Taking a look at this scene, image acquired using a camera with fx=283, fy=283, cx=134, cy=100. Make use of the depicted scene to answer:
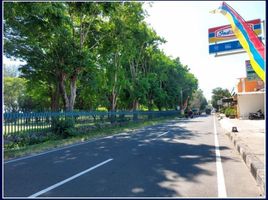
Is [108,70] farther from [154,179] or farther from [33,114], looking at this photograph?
[154,179]

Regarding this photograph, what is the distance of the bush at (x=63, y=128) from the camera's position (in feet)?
54.4

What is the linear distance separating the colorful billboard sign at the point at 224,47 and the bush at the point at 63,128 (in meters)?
9.42

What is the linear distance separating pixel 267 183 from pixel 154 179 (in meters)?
2.42

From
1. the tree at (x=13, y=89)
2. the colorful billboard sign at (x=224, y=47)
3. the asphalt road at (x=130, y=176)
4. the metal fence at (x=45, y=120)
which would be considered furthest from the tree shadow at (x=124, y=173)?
the tree at (x=13, y=89)

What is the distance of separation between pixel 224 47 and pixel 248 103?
106 ft

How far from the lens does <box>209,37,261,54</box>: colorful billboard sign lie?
439 inches

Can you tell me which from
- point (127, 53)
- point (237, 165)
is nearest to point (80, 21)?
point (127, 53)

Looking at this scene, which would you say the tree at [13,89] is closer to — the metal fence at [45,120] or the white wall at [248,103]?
the metal fence at [45,120]

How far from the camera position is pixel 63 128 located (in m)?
16.9

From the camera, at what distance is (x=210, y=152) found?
10.9m

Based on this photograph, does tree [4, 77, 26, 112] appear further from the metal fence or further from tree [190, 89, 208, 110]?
tree [190, 89, 208, 110]

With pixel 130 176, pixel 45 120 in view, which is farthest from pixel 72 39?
pixel 130 176

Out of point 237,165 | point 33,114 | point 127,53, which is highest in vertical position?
point 127,53

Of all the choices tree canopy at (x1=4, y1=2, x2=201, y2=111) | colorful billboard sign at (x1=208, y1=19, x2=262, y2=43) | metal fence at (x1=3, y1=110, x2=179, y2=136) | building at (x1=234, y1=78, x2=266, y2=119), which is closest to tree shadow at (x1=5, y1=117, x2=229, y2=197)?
metal fence at (x1=3, y1=110, x2=179, y2=136)
